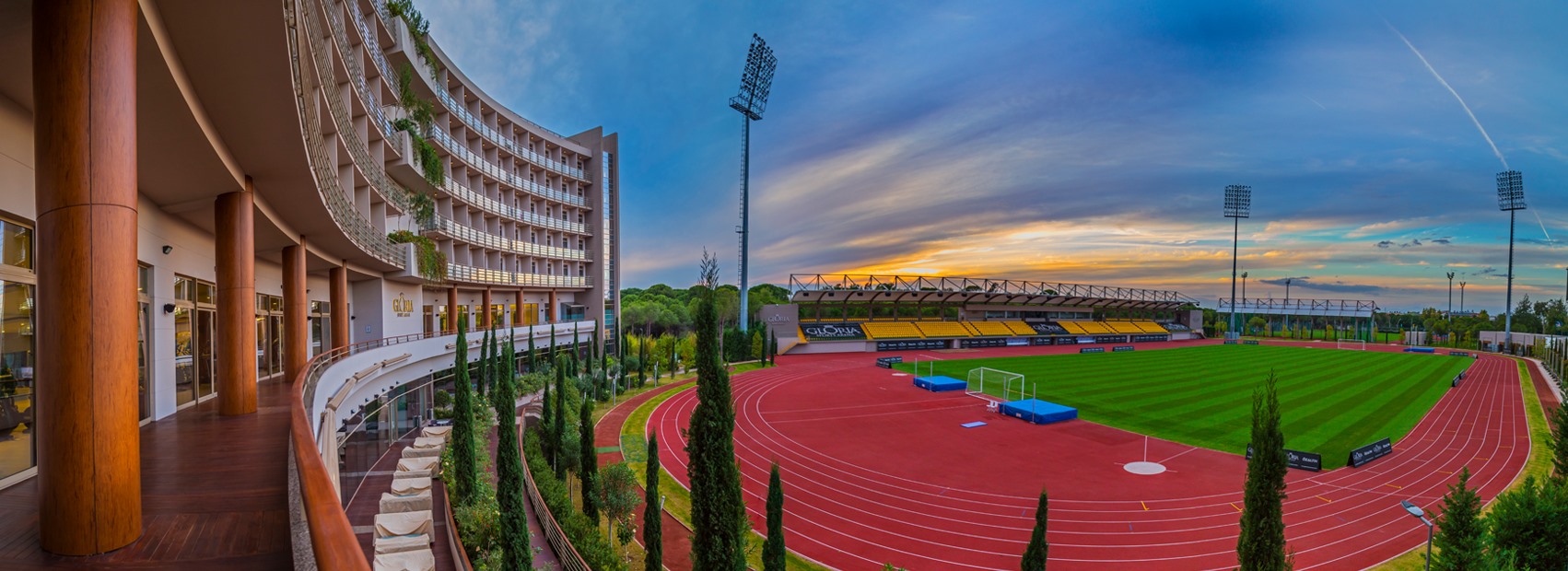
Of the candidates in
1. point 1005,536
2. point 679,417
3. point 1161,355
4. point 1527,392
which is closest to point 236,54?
point 1005,536

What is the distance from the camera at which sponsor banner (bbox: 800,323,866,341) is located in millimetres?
61969

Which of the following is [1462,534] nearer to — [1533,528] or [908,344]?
[1533,528]

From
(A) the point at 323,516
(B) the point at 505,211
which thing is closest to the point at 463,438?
(A) the point at 323,516

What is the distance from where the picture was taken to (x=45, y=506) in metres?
4.29

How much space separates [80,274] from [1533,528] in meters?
22.1

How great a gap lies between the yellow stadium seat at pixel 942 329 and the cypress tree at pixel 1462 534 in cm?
5507

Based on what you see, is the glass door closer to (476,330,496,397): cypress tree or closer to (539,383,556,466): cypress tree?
(539,383,556,466): cypress tree

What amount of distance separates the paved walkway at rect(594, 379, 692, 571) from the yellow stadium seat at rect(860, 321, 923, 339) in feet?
89.2

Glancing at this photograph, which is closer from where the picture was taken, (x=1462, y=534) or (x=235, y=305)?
(x=235, y=305)

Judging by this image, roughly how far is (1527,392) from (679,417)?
52.3 meters

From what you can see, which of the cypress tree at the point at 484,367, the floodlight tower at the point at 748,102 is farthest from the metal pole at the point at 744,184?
the cypress tree at the point at 484,367

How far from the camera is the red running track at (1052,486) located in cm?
1536

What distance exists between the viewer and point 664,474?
21.4 metres

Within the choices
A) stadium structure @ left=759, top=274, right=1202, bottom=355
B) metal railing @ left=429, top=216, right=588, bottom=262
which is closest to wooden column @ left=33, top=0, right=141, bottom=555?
metal railing @ left=429, top=216, right=588, bottom=262
